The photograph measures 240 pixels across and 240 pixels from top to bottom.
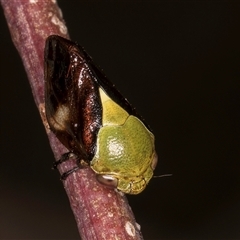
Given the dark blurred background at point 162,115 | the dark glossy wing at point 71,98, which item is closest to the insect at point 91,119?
the dark glossy wing at point 71,98

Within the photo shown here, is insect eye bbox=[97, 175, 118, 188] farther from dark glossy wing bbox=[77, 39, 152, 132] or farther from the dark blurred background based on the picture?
the dark blurred background

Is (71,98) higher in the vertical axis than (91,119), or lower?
higher

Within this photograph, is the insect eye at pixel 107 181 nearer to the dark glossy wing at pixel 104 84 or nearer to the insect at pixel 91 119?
the insect at pixel 91 119

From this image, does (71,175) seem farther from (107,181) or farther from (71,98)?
(71,98)

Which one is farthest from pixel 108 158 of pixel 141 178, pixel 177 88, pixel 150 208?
pixel 177 88

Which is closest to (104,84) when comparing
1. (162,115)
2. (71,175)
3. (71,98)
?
(71,98)

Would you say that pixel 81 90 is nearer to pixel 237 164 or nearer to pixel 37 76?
pixel 37 76
